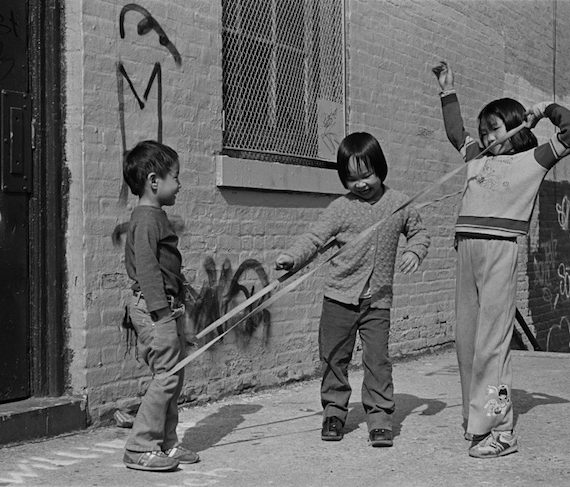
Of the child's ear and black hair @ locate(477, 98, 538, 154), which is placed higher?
black hair @ locate(477, 98, 538, 154)

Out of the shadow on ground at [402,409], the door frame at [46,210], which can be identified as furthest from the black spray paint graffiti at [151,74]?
the shadow on ground at [402,409]

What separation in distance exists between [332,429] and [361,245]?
97 centimetres

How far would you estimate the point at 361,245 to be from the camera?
5.16 m

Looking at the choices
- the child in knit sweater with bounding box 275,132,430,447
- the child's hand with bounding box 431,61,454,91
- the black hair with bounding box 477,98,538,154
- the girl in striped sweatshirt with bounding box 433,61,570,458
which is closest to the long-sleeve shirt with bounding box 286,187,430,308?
the child in knit sweater with bounding box 275,132,430,447

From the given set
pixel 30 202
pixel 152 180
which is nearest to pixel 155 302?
pixel 152 180

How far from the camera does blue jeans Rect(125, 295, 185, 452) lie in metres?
4.46

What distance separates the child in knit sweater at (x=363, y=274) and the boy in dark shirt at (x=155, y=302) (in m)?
0.84

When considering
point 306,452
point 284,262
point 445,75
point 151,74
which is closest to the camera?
point 284,262

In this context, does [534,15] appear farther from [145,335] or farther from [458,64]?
[145,335]

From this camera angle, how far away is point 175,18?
617 centimetres

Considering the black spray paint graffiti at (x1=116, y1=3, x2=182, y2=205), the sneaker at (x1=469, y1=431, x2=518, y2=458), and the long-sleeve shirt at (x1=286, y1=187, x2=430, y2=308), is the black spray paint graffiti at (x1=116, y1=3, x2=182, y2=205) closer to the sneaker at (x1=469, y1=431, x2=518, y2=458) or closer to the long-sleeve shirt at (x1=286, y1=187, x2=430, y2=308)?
the long-sleeve shirt at (x1=286, y1=187, x2=430, y2=308)

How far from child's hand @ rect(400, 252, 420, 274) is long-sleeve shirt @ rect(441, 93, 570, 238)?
1.01 feet

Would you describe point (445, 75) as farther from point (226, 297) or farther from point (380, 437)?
point (226, 297)

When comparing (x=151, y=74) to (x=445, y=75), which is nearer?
(x=445, y=75)
